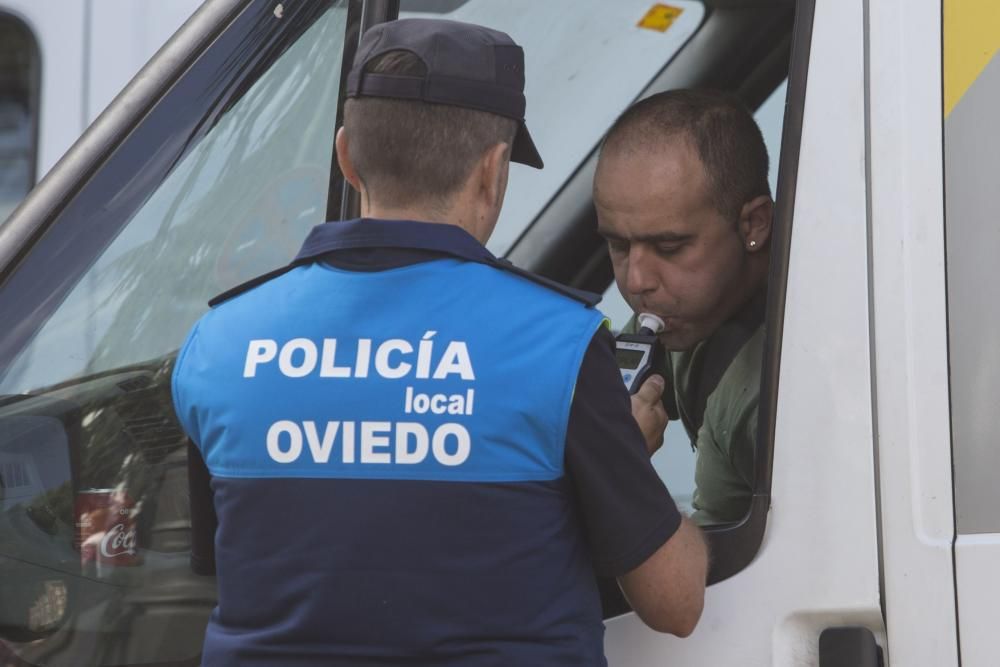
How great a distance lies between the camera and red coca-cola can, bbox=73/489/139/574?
1598 millimetres

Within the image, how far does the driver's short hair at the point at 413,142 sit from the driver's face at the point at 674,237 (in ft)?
2.25

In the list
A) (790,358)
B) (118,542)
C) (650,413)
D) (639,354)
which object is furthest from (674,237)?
(118,542)

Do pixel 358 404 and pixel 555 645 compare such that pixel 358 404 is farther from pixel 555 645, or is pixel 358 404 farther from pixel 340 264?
pixel 555 645

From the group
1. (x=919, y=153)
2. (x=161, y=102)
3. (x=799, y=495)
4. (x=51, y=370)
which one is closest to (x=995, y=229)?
(x=919, y=153)

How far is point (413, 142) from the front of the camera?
1372 mm

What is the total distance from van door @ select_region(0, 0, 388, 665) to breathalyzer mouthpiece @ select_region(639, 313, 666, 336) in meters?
0.66

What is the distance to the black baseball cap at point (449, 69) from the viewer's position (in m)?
1.38

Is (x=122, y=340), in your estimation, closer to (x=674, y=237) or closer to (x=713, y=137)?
(x=674, y=237)

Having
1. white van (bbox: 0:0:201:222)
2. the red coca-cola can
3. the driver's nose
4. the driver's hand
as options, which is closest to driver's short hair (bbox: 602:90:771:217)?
the driver's nose

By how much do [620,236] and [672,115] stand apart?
0.20 m

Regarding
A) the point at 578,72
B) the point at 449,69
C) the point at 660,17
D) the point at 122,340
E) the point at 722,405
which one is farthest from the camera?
the point at 578,72

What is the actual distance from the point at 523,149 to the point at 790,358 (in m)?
0.40

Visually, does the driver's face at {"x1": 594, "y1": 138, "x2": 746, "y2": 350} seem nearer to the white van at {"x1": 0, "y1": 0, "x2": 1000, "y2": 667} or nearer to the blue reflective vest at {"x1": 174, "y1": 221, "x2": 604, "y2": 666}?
the white van at {"x1": 0, "y1": 0, "x2": 1000, "y2": 667}

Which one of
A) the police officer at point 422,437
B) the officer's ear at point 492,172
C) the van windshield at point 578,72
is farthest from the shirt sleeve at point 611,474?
the van windshield at point 578,72
